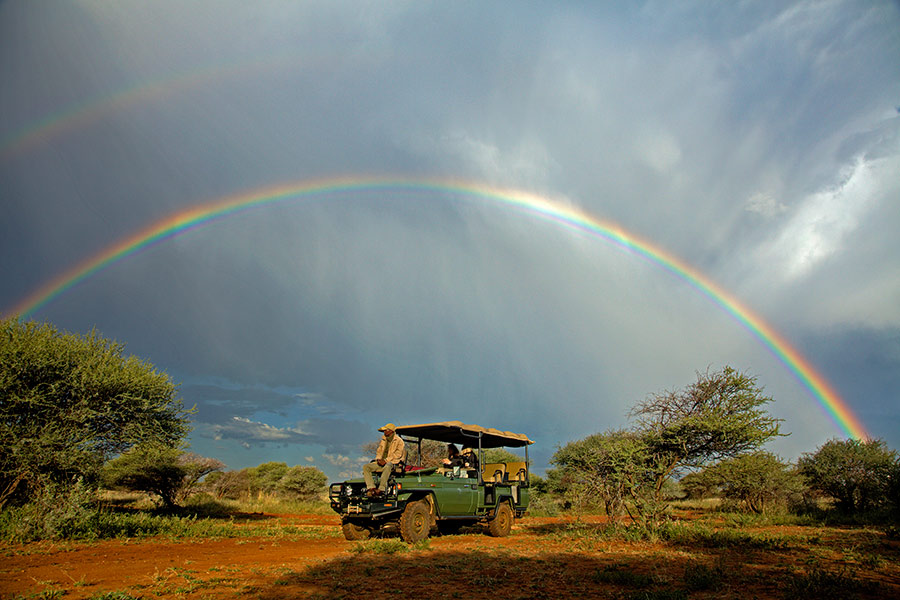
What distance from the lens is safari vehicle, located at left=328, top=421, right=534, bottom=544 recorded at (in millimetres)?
11469

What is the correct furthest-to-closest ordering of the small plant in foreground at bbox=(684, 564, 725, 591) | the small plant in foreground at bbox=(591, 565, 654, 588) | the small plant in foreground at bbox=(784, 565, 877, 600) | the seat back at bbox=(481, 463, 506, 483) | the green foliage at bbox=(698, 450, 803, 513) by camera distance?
1. the green foliage at bbox=(698, 450, 803, 513)
2. the seat back at bbox=(481, 463, 506, 483)
3. the small plant in foreground at bbox=(591, 565, 654, 588)
4. the small plant in foreground at bbox=(684, 564, 725, 591)
5. the small plant in foreground at bbox=(784, 565, 877, 600)

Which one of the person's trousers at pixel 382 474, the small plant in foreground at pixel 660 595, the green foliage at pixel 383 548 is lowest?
the green foliage at pixel 383 548

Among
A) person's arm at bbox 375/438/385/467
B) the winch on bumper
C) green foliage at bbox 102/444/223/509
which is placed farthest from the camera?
green foliage at bbox 102/444/223/509

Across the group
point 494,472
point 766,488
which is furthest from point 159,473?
point 766,488

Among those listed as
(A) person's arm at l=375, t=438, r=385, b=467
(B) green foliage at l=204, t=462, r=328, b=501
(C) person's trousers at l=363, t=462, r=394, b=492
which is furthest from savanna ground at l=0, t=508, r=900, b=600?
(B) green foliage at l=204, t=462, r=328, b=501

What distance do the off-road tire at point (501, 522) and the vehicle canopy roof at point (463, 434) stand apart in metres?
1.87

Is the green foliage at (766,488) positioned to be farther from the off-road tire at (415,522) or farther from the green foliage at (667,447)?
the off-road tire at (415,522)

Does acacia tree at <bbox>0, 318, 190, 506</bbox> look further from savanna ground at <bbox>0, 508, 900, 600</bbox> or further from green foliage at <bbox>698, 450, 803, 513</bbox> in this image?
green foliage at <bbox>698, 450, 803, 513</bbox>

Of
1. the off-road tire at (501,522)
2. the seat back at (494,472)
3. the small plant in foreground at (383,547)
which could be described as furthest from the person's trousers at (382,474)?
the seat back at (494,472)

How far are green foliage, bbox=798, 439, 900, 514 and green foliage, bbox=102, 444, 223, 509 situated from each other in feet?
88.6

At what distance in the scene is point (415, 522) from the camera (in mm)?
11750

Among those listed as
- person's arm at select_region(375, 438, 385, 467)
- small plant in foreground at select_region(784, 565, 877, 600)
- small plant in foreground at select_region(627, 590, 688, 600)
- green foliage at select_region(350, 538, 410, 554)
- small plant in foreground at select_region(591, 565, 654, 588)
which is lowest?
green foliage at select_region(350, 538, 410, 554)

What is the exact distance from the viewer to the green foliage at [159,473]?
64.6ft

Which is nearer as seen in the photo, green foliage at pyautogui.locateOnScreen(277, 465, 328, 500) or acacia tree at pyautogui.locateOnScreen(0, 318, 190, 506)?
acacia tree at pyautogui.locateOnScreen(0, 318, 190, 506)
